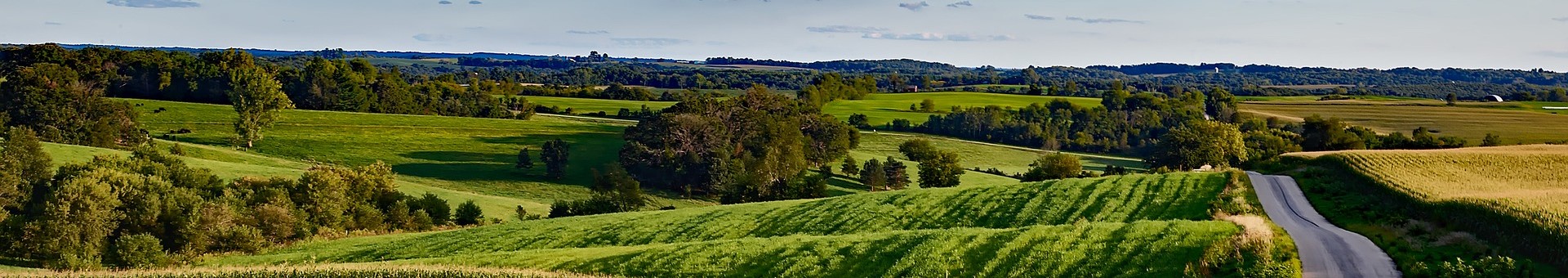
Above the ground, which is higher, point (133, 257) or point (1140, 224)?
point (1140, 224)

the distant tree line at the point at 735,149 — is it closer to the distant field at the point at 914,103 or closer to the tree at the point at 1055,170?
the tree at the point at 1055,170

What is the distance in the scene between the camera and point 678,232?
35.3 metres

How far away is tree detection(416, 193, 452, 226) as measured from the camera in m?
53.3

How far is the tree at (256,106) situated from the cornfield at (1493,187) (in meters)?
84.6

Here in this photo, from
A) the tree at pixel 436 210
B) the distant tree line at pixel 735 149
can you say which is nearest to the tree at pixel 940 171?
the distant tree line at pixel 735 149

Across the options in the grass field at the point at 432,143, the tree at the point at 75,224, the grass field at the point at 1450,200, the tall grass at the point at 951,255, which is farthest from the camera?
the grass field at the point at 432,143

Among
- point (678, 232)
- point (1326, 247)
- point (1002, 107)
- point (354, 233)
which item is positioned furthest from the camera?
point (1002, 107)

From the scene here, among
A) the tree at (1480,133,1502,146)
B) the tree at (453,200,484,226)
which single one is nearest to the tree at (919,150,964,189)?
the tree at (453,200,484,226)

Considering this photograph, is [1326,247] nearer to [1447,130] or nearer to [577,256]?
[577,256]

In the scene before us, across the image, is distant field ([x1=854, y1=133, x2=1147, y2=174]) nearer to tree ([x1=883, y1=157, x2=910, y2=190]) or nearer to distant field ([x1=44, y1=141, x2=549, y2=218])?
tree ([x1=883, y1=157, x2=910, y2=190])

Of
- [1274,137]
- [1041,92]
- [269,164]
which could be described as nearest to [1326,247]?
[269,164]

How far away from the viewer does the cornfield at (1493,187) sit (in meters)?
18.5

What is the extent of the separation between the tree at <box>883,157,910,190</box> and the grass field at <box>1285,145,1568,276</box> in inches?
1602

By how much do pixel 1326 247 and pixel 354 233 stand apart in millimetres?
44041
